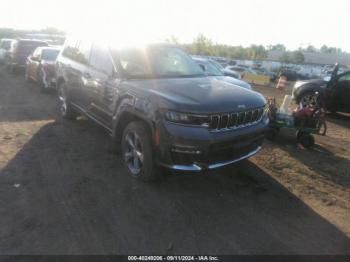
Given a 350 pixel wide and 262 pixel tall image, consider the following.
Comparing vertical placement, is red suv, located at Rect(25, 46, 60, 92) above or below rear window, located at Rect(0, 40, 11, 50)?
above

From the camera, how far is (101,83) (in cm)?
509

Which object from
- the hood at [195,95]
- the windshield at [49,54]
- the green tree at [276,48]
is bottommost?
the windshield at [49,54]

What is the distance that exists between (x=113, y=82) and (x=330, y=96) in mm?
8063

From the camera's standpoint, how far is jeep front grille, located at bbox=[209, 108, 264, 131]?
3818 millimetres

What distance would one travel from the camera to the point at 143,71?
189 inches

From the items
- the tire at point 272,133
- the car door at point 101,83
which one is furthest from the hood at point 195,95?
the tire at point 272,133

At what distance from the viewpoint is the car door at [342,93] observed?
395 inches

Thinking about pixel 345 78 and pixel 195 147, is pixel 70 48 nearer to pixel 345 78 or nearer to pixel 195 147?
pixel 195 147

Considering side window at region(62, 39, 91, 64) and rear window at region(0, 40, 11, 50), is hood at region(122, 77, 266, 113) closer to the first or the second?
side window at region(62, 39, 91, 64)

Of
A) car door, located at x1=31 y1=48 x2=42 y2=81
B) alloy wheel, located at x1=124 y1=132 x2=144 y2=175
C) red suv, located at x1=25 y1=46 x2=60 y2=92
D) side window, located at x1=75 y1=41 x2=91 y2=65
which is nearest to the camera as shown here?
alloy wheel, located at x1=124 y1=132 x2=144 y2=175

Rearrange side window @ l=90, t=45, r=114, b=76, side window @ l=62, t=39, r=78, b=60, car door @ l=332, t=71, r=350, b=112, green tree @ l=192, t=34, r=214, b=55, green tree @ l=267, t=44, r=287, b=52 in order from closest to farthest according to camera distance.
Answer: side window @ l=90, t=45, r=114, b=76, side window @ l=62, t=39, r=78, b=60, car door @ l=332, t=71, r=350, b=112, green tree @ l=192, t=34, r=214, b=55, green tree @ l=267, t=44, r=287, b=52

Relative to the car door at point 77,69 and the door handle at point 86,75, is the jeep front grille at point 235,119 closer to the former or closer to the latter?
the door handle at point 86,75

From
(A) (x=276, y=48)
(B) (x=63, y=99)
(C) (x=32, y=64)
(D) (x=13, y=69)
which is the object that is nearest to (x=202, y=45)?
(D) (x=13, y=69)

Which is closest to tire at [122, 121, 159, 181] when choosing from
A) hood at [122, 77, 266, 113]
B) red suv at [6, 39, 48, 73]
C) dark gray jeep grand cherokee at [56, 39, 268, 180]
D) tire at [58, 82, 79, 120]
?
dark gray jeep grand cherokee at [56, 39, 268, 180]
